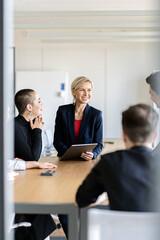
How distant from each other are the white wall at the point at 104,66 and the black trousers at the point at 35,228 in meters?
4.99

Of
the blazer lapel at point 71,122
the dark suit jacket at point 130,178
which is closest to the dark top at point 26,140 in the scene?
the blazer lapel at point 71,122

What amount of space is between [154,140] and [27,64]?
232 inches

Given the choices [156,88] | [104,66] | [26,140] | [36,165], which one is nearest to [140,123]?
[156,88]

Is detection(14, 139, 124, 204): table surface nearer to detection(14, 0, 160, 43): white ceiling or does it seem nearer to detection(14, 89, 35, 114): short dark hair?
detection(14, 89, 35, 114): short dark hair

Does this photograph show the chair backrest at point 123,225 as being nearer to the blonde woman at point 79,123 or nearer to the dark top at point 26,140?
the dark top at point 26,140

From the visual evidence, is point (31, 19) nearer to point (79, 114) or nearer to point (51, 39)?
point (51, 39)

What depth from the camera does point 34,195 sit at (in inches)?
74.3

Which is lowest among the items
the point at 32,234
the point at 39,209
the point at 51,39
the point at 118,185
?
the point at 32,234

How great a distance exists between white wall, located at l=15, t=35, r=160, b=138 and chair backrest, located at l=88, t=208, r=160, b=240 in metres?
5.98

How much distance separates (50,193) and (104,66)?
5.69 m

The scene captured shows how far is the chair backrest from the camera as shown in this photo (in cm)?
136

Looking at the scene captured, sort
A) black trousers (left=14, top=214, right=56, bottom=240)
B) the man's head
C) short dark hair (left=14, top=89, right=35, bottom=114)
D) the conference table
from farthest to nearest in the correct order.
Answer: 1. short dark hair (left=14, top=89, right=35, bottom=114)
2. black trousers (left=14, top=214, right=56, bottom=240)
3. the conference table
4. the man's head

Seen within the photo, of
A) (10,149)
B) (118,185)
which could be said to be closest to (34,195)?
(10,149)

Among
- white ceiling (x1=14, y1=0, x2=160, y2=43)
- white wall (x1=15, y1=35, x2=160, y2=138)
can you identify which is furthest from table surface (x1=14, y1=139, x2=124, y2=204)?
white wall (x1=15, y1=35, x2=160, y2=138)
